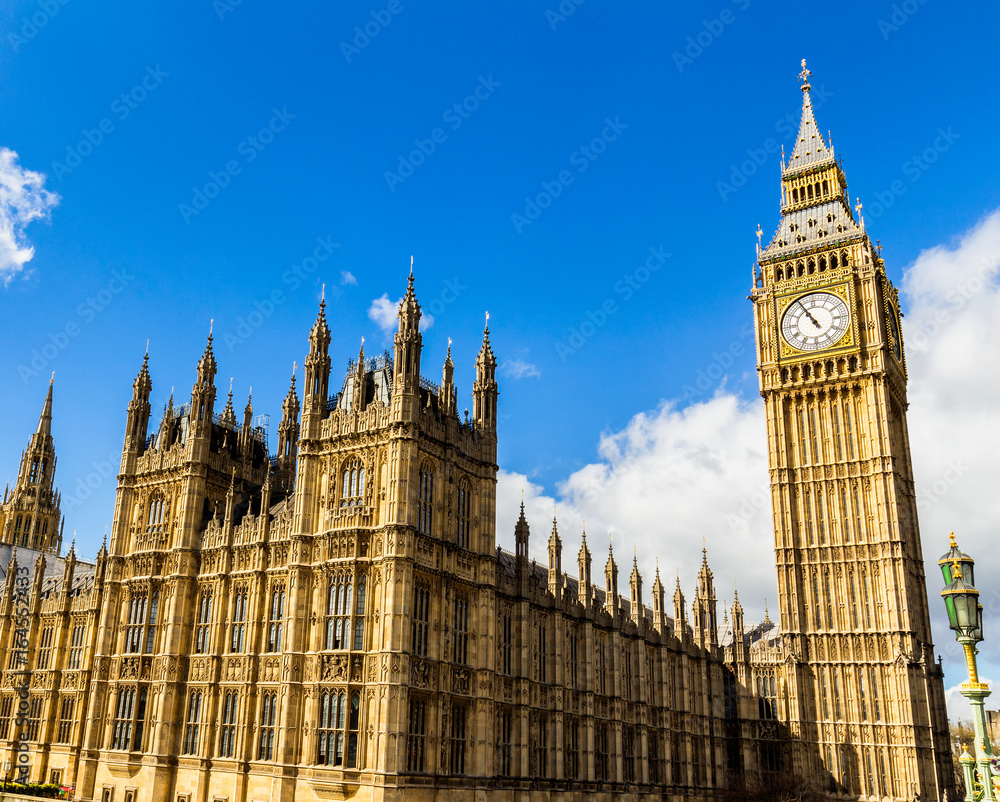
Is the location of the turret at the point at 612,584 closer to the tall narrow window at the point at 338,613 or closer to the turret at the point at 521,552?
the turret at the point at 521,552

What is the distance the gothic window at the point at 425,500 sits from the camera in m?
45.3

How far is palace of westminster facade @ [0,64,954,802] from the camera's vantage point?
43750mm

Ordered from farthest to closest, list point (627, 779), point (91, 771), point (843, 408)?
point (843, 408)
point (627, 779)
point (91, 771)

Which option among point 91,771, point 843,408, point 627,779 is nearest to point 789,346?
point 843,408

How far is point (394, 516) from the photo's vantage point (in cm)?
4366

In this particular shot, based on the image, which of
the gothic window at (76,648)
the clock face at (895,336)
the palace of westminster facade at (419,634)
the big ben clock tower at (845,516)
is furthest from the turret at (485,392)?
the clock face at (895,336)

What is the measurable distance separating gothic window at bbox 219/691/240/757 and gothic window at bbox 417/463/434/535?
1317 centimetres

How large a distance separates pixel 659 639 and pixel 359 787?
3469 centimetres

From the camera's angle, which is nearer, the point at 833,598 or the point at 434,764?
the point at 434,764

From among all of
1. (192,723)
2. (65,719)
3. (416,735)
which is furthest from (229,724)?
(65,719)

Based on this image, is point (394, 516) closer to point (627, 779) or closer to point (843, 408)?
point (627, 779)

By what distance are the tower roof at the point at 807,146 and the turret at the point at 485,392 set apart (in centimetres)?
5834

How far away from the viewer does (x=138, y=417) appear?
56719mm

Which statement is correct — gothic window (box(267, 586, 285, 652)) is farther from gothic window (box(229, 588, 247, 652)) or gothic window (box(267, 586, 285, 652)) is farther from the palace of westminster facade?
gothic window (box(229, 588, 247, 652))
